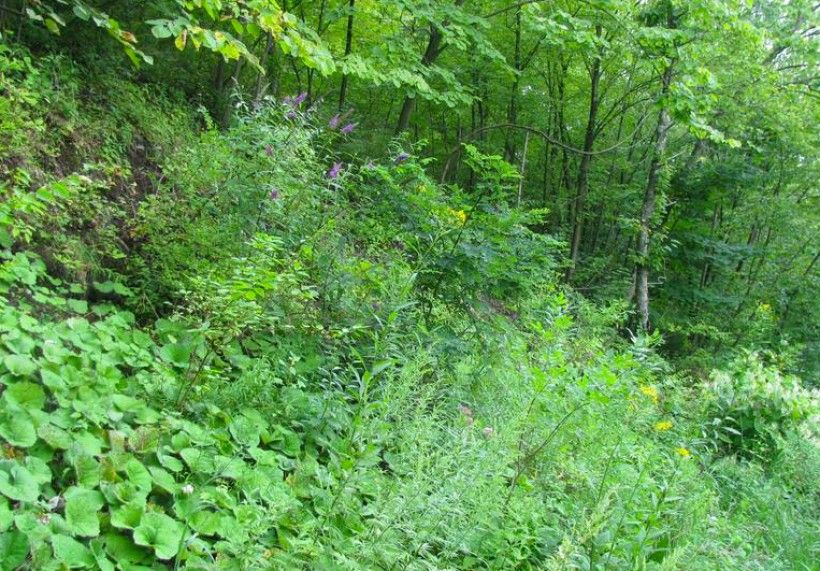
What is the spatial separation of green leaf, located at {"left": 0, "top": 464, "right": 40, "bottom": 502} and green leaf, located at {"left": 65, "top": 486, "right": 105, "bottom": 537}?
103 mm

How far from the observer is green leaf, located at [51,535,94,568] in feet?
5.88

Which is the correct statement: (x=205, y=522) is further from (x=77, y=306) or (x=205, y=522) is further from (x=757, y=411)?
(x=757, y=411)

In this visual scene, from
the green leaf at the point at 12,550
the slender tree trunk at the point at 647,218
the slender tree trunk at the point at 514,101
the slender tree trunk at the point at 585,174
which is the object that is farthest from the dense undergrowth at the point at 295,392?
the slender tree trunk at the point at 514,101

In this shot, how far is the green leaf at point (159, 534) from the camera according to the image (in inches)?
77.8

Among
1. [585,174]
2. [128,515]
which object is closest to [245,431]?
[128,515]

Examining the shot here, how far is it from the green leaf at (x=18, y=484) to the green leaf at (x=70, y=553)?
0.17m

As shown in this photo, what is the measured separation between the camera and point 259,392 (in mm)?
2992

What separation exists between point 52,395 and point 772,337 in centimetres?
1527

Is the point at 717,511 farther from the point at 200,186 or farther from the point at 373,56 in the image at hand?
the point at 373,56

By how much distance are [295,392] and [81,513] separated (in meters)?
1.26

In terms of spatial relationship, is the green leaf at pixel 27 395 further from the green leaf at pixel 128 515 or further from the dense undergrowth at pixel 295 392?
the green leaf at pixel 128 515

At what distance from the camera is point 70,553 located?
1.82m

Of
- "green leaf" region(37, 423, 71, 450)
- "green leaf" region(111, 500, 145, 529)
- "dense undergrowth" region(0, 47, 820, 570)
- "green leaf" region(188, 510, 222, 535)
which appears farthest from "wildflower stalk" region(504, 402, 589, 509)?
"green leaf" region(37, 423, 71, 450)

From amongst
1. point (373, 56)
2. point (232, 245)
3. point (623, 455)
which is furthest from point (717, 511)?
point (373, 56)
